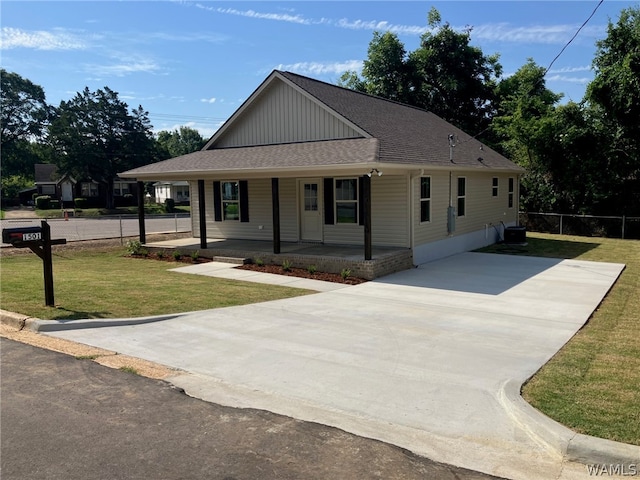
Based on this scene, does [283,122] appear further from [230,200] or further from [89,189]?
[89,189]

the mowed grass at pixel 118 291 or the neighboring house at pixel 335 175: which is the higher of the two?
the neighboring house at pixel 335 175

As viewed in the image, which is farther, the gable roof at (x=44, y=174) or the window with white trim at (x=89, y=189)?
the gable roof at (x=44, y=174)

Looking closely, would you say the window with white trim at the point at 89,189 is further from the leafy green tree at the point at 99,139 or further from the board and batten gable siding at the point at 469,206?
the board and batten gable siding at the point at 469,206

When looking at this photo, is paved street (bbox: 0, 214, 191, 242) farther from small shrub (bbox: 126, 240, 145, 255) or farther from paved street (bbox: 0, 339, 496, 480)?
paved street (bbox: 0, 339, 496, 480)

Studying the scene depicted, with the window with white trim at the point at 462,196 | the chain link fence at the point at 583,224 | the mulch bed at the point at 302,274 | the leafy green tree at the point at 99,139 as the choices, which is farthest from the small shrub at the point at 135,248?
the leafy green tree at the point at 99,139

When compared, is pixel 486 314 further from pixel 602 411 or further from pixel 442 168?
pixel 442 168

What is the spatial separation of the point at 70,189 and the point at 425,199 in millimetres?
50877

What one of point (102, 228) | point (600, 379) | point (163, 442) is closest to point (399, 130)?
point (600, 379)

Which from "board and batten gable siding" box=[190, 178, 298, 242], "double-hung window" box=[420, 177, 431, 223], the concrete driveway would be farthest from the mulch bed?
"double-hung window" box=[420, 177, 431, 223]

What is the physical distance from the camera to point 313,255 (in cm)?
1380

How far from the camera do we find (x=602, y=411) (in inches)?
182

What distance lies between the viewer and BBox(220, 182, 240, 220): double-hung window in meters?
18.3

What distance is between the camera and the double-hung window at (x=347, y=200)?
15.4 m

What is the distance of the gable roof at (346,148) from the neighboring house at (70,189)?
4055 centimetres
